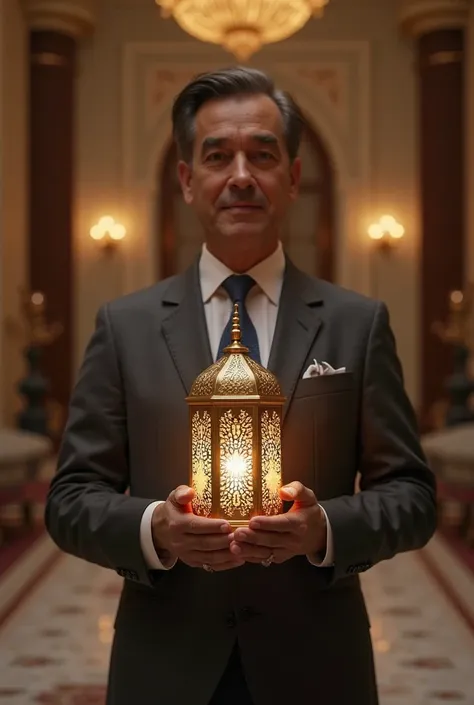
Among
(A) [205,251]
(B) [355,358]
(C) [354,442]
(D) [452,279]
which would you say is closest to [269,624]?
(C) [354,442]

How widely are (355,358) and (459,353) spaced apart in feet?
32.9

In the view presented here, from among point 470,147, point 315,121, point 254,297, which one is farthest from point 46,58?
point 254,297

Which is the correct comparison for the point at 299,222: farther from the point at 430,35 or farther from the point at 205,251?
the point at 205,251

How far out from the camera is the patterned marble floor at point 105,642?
4.63m

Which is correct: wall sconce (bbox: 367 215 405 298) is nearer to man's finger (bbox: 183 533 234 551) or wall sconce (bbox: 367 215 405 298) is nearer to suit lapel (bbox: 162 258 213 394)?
suit lapel (bbox: 162 258 213 394)

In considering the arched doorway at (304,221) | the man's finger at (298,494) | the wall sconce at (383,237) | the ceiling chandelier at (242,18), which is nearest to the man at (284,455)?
the man's finger at (298,494)

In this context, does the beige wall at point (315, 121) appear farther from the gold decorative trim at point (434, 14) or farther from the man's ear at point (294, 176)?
the man's ear at point (294, 176)

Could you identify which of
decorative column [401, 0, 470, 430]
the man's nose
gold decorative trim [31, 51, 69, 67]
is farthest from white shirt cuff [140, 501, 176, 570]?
gold decorative trim [31, 51, 69, 67]

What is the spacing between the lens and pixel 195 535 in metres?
1.64

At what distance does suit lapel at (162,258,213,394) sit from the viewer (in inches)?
79.4

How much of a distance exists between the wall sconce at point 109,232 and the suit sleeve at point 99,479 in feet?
38.7

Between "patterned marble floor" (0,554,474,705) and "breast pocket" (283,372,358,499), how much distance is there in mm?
2829

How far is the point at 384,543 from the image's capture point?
6.33 ft

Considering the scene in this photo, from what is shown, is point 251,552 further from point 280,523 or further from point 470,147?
point 470,147
